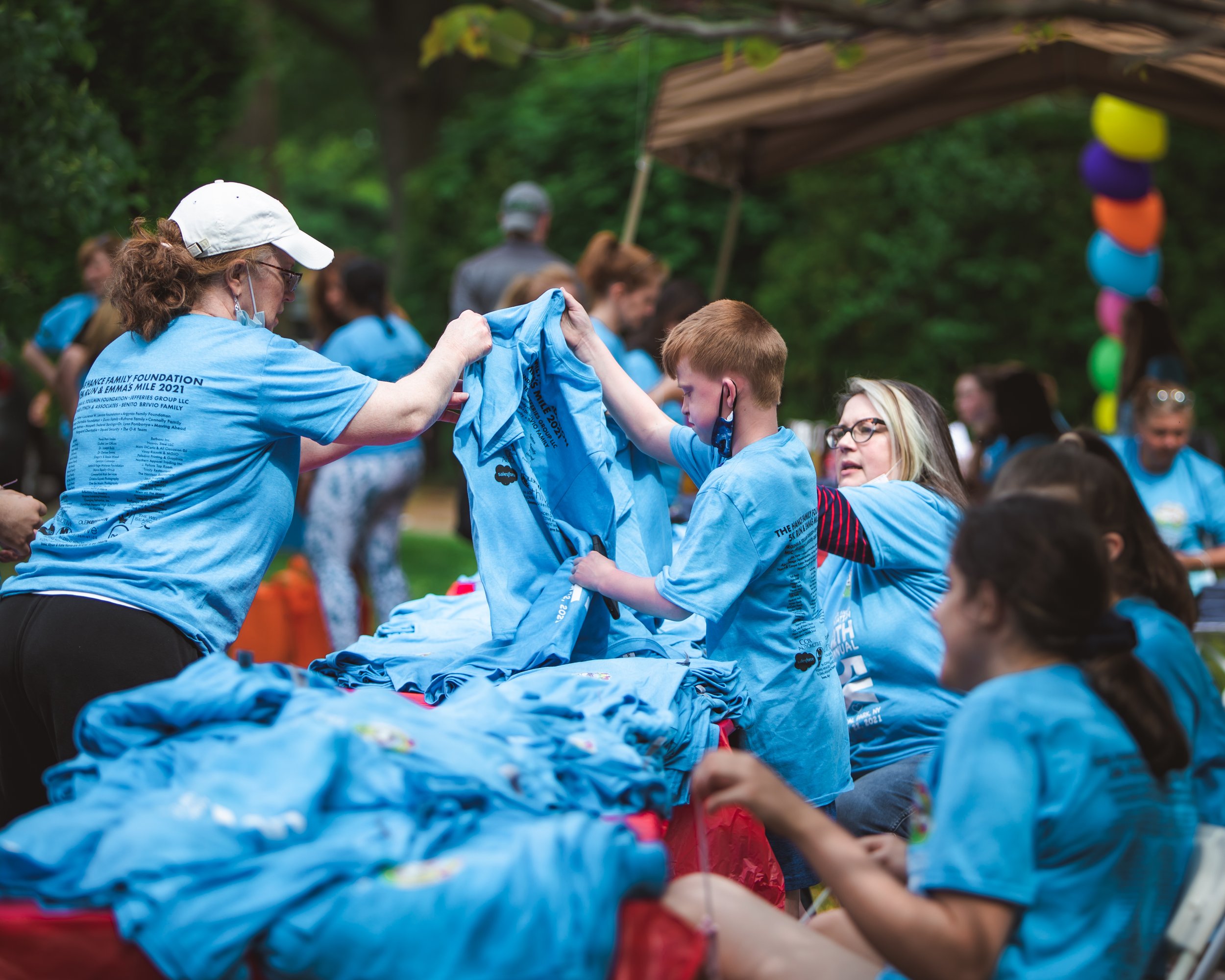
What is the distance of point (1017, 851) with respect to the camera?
1.67 metres

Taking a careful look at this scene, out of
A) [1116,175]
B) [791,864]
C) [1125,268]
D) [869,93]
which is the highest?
[1116,175]

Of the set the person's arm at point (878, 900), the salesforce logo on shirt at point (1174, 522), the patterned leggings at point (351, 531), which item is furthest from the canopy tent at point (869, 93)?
the person's arm at point (878, 900)

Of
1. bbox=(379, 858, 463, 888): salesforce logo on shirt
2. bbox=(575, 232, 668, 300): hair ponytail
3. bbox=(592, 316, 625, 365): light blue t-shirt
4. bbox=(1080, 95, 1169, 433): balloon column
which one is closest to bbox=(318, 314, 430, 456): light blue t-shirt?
bbox=(575, 232, 668, 300): hair ponytail

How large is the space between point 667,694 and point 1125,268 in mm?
7189

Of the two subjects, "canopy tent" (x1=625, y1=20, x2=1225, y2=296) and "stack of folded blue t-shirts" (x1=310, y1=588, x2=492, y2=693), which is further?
"canopy tent" (x1=625, y1=20, x2=1225, y2=296)

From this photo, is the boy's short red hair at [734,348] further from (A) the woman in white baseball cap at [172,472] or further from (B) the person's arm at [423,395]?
(A) the woman in white baseball cap at [172,472]

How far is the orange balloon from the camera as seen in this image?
8.28m

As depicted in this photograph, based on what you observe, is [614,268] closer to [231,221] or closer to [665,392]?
[665,392]

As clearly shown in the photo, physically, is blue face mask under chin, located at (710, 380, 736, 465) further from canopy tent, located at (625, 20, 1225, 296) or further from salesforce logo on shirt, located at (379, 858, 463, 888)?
canopy tent, located at (625, 20, 1225, 296)

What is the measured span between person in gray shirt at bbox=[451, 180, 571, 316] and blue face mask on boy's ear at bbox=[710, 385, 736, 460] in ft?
12.3

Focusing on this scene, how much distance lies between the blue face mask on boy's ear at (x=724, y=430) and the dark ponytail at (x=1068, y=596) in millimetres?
1025

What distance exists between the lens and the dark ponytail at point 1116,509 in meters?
2.07

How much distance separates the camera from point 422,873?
5.55ft

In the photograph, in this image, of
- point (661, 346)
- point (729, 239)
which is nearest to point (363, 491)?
point (661, 346)
